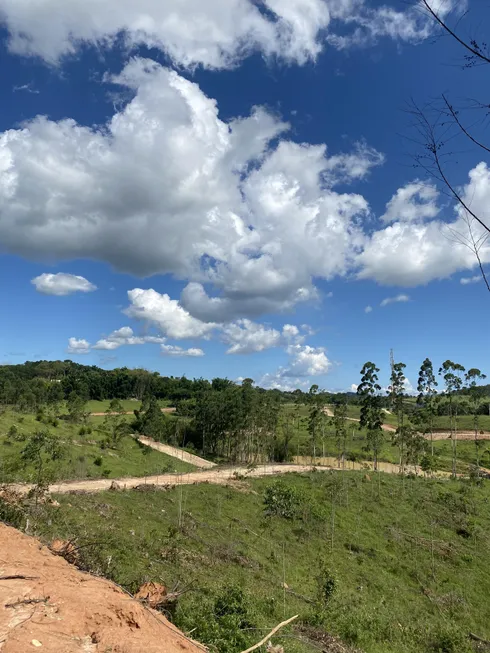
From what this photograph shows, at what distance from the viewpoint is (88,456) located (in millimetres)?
42750

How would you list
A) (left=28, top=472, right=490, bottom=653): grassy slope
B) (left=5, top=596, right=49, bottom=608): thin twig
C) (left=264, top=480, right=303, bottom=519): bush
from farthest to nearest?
1. (left=264, top=480, right=303, bottom=519): bush
2. (left=28, top=472, right=490, bottom=653): grassy slope
3. (left=5, top=596, right=49, bottom=608): thin twig

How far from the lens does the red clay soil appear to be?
616cm

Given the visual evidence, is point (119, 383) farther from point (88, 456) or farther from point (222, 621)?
point (222, 621)

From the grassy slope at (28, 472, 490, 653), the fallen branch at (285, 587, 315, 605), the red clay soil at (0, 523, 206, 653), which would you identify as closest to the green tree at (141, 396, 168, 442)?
the grassy slope at (28, 472, 490, 653)

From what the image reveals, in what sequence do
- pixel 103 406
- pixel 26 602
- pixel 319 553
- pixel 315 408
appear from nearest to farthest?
pixel 26 602, pixel 319 553, pixel 315 408, pixel 103 406

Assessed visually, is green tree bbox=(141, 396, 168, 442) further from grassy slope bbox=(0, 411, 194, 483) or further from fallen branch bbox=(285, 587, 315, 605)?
fallen branch bbox=(285, 587, 315, 605)

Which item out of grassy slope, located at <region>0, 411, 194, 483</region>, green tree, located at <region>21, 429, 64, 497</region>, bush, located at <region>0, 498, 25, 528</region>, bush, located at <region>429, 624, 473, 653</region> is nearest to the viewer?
bush, located at <region>0, 498, 25, 528</region>

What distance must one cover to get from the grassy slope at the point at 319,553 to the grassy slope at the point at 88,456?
31.6 feet

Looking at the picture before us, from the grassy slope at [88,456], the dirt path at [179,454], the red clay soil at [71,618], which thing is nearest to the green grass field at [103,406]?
the dirt path at [179,454]

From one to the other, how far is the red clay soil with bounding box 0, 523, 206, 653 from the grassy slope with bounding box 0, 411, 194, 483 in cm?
1919

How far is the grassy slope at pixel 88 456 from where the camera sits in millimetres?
36094

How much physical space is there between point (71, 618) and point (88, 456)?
3903 cm

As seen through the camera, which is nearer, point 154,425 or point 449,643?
point 449,643

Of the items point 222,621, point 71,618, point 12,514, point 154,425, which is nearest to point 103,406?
point 154,425
